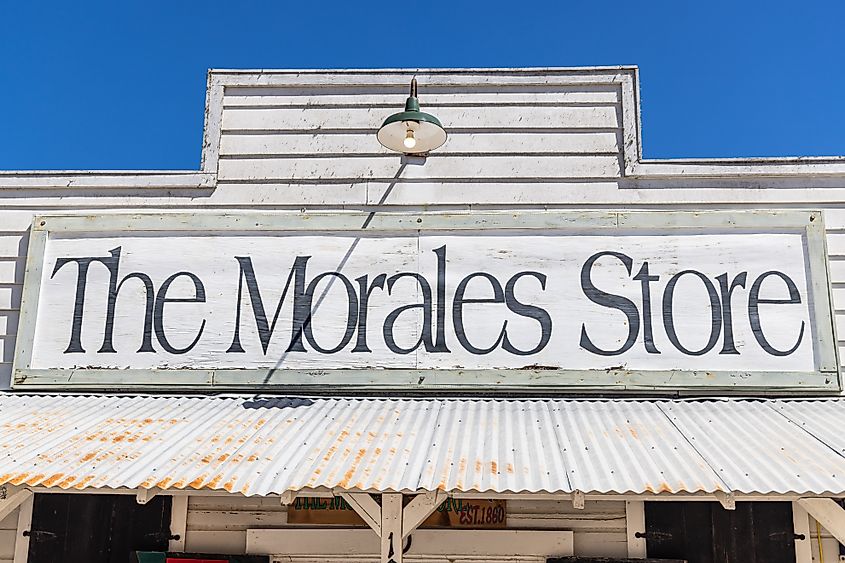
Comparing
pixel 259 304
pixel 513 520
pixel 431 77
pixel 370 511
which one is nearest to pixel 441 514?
pixel 513 520

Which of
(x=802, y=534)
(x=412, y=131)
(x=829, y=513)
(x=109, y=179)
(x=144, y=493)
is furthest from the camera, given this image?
(x=109, y=179)

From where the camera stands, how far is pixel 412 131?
639cm

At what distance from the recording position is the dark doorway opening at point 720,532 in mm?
6293

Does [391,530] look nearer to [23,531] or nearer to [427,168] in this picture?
[427,168]

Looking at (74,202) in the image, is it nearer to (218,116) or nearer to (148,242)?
(148,242)

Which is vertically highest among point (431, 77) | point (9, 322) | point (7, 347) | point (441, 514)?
point (431, 77)

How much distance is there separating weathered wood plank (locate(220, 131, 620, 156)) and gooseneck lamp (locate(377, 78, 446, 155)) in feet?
1.81

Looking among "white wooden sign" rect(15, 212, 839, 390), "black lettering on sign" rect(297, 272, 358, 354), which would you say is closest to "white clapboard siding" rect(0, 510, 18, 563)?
"white wooden sign" rect(15, 212, 839, 390)

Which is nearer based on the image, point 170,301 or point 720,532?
point 720,532

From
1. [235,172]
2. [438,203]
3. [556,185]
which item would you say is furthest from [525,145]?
[235,172]

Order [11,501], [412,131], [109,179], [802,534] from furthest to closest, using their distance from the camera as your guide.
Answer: [109,179]
[412,131]
[802,534]
[11,501]

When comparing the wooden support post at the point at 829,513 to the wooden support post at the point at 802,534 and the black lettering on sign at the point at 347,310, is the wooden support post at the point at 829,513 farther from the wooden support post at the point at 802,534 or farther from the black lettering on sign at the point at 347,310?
the black lettering on sign at the point at 347,310

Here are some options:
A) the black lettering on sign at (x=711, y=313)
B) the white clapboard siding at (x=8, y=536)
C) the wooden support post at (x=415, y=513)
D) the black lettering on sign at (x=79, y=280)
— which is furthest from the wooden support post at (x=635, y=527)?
the white clapboard siding at (x=8, y=536)

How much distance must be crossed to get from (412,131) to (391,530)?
9.88 ft
